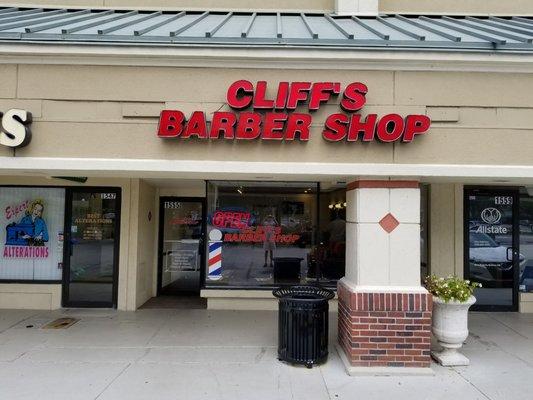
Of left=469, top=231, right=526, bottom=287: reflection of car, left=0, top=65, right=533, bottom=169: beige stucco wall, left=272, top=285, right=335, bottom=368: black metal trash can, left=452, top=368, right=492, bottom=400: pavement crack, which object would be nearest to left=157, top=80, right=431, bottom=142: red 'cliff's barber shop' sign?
left=0, top=65, right=533, bottom=169: beige stucco wall

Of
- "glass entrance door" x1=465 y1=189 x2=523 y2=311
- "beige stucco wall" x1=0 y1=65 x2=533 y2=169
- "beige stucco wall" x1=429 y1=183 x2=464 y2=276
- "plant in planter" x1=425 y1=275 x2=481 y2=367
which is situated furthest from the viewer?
"glass entrance door" x1=465 y1=189 x2=523 y2=311

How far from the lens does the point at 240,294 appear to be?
30.0 feet

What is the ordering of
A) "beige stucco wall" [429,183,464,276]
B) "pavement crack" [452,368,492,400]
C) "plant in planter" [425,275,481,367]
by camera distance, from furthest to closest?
"beige stucco wall" [429,183,464,276] → "plant in planter" [425,275,481,367] → "pavement crack" [452,368,492,400]

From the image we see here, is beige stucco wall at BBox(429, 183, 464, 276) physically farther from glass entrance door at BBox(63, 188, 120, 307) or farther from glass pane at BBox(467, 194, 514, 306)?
glass entrance door at BBox(63, 188, 120, 307)

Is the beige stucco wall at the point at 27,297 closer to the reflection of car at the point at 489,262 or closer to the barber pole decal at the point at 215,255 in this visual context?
the barber pole decal at the point at 215,255

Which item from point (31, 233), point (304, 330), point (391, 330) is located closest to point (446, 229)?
point (391, 330)

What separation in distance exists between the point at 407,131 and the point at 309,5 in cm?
536

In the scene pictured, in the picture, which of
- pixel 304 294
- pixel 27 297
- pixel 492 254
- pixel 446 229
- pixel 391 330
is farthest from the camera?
pixel 492 254

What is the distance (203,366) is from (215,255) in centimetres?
352

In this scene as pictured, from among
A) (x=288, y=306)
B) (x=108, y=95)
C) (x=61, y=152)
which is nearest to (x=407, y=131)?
(x=288, y=306)

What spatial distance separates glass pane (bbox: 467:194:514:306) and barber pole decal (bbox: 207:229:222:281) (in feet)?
17.7

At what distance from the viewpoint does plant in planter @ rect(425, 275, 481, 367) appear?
20.1ft

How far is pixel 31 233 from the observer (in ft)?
30.7

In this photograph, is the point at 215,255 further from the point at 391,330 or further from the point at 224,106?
the point at 391,330
